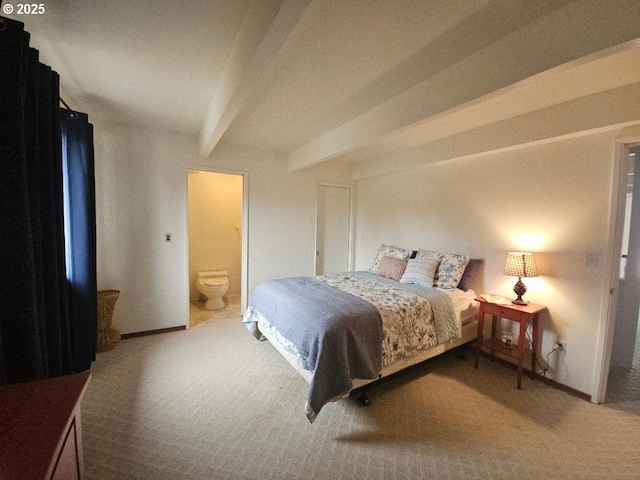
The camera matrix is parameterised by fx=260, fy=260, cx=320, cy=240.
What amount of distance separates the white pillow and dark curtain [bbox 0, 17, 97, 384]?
3022mm

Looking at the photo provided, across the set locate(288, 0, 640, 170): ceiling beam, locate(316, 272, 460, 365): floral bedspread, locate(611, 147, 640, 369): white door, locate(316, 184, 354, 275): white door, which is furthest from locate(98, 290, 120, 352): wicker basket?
locate(611, 147, 640, 369): white door

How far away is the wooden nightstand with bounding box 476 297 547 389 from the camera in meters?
2.26

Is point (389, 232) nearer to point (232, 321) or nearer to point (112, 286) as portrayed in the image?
point (232, 321)

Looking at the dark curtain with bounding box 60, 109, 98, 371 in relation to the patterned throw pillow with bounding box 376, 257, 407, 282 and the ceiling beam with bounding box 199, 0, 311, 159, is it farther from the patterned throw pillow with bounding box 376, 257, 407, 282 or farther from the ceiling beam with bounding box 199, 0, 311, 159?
the patterned throw pillow with bounding box 376, 257, 407, 282

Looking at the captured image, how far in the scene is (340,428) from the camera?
1796mm

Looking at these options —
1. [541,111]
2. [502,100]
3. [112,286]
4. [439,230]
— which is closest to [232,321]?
[112,286]

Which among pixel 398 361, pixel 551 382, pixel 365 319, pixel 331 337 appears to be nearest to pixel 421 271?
pixel 398 361

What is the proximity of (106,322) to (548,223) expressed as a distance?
178 inches

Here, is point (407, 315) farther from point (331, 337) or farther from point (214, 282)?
point (214, 282)

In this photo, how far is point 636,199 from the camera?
8.34ft

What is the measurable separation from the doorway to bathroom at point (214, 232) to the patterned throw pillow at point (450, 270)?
9.92 feet

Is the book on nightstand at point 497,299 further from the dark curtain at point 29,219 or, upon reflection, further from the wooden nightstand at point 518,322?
the dark curtain at point 29,219

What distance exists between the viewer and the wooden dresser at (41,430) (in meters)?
0.62

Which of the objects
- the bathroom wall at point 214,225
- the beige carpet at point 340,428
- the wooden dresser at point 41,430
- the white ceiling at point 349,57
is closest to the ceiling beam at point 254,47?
the white ceiling at point 349,57
